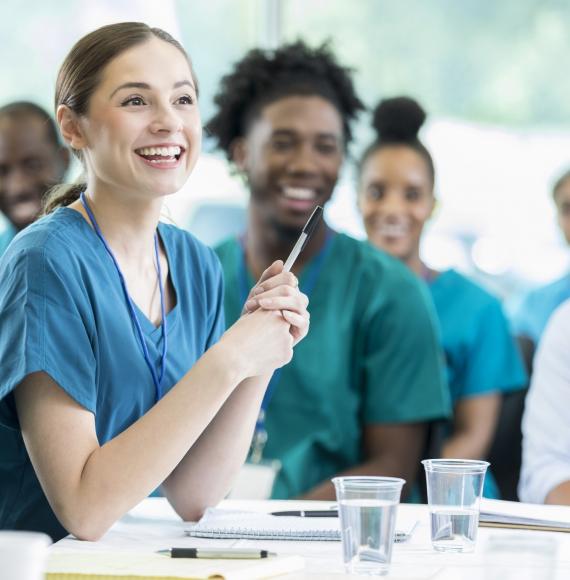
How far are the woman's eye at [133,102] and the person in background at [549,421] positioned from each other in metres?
0.81

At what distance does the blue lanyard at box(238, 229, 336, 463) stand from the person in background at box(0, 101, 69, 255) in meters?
0.60

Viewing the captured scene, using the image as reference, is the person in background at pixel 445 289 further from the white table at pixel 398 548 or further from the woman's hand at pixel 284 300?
the woman's hand at pixel 284 300

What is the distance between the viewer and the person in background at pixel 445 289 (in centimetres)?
261

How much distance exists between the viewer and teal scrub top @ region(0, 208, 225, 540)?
1.30 meters

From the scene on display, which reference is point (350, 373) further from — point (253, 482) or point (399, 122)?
point (399, 122)

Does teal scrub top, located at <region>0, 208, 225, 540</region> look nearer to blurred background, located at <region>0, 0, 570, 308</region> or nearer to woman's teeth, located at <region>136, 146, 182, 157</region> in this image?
woman's teeth, located at <region>136, 146, 182, 157</region>

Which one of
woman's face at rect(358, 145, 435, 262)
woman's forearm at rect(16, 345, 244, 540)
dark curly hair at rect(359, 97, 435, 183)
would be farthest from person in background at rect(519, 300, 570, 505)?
dark curly hair at rect(359, 97, 435, 183)

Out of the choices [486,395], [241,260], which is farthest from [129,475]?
[486,395]

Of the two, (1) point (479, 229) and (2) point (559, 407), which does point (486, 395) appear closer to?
(2) point (559, 407)

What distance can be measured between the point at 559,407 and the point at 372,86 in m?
2.44

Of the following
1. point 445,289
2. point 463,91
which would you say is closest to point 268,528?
point 445,289

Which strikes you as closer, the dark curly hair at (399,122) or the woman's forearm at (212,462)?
the woman's forearm at (212,462)

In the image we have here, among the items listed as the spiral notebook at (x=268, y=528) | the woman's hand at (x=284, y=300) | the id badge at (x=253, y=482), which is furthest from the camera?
the id badge at (x=253, y=482)

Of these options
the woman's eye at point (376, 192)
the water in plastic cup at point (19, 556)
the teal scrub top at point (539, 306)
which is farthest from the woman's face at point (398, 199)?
the water in plastic cup at point (19, 556)
